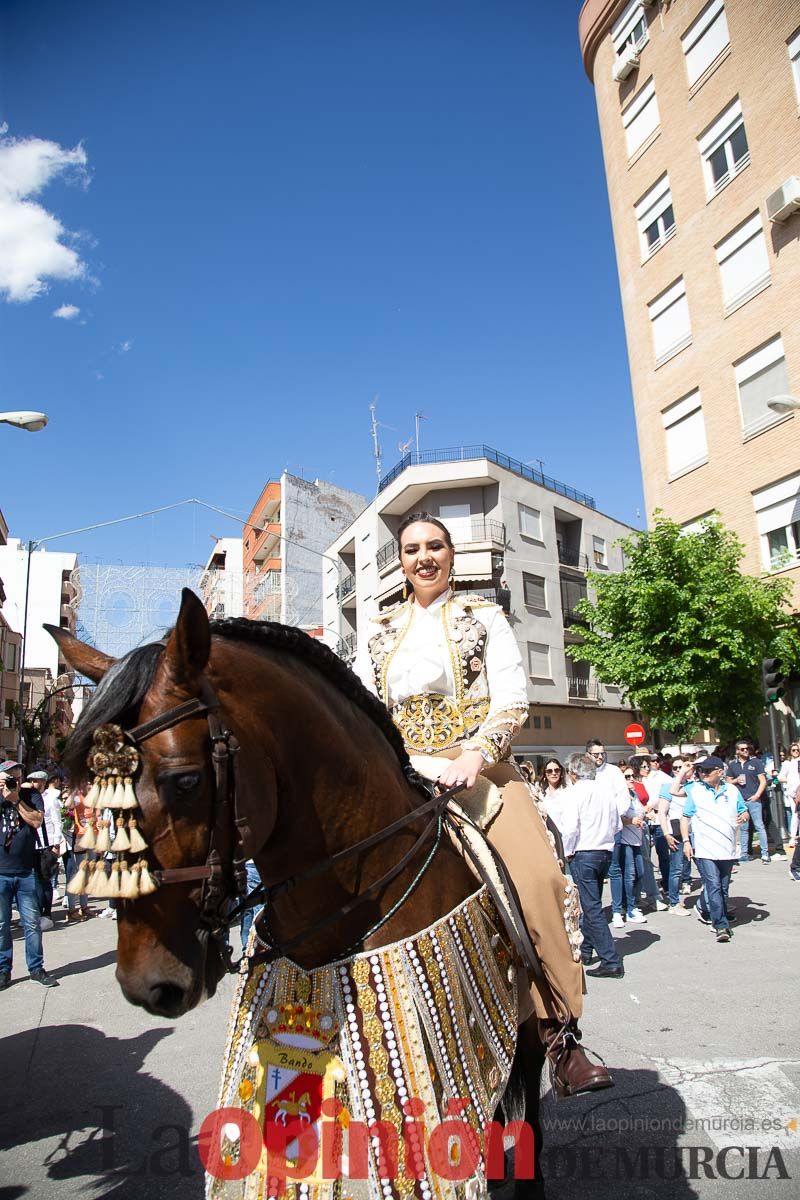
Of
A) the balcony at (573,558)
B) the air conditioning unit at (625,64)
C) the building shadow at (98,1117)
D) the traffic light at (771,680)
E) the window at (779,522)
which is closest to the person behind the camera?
the building shadow at (98,1117)

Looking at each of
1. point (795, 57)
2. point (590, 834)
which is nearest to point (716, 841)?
point (590, 834)

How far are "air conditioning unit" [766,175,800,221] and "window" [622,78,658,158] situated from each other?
22.1 ft

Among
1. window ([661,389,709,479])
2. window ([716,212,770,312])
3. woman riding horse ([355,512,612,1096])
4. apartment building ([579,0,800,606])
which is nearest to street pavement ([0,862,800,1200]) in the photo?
woman riding horse ([355,512,612,1096])

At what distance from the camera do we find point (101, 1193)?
361 cm

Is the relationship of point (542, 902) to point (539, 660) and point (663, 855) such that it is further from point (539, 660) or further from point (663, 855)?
point (539, 660)

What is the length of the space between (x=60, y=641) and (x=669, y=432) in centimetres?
2253

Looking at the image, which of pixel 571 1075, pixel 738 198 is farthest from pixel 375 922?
pixel 738 198

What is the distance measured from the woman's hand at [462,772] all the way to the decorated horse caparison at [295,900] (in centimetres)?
9

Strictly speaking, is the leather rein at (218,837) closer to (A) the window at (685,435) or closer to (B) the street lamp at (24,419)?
→ (B) the street lamp at (24,419)

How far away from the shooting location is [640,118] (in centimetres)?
2348

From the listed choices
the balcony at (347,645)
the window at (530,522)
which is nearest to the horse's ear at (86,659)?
the window at (530,522)

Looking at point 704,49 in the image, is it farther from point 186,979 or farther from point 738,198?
point 186,979

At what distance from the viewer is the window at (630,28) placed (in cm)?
2303

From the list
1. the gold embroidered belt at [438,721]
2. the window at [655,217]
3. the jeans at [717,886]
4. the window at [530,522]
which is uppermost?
the window at [655,217]
